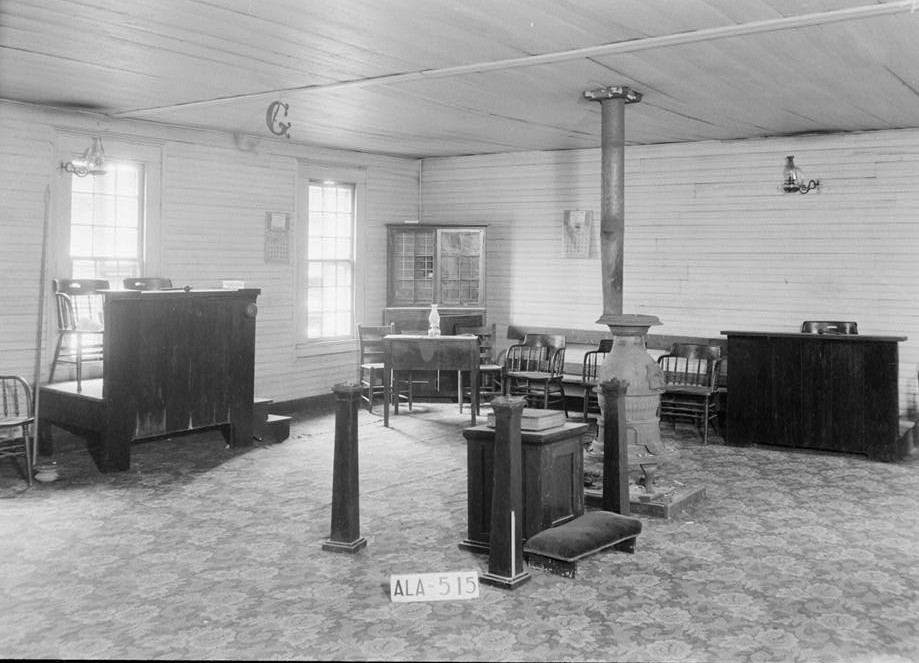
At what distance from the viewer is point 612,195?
28.4 ft

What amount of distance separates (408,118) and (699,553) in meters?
5.79

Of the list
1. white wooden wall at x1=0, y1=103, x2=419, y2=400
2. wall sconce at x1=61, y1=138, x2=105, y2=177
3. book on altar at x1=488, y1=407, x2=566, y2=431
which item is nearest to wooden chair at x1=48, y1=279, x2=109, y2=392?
white wooden wall at x1=0, y1=103, x2=419, y2=400

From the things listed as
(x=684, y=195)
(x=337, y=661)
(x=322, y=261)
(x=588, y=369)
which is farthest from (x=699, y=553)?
(x=322, y=261)

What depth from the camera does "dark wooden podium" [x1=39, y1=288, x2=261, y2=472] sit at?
310 inches

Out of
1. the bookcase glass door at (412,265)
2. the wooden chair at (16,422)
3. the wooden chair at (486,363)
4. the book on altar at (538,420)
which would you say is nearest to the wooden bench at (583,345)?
the wooden chair at (486,363)

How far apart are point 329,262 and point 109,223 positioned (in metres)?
3.27

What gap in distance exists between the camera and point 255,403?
9.26 meters

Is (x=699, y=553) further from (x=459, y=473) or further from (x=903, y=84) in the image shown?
(x=903, y=84)

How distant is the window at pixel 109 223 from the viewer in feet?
30.3

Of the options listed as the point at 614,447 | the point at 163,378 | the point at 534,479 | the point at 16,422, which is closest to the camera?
the point at 534,479

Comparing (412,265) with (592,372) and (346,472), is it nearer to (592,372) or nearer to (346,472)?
(592,372)

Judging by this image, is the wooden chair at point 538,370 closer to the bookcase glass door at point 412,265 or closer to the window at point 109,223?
the bookcase glass door at point 412,265

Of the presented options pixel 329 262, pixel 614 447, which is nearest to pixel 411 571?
pixel 614 447

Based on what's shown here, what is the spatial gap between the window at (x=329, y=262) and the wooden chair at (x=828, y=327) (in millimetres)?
5830
